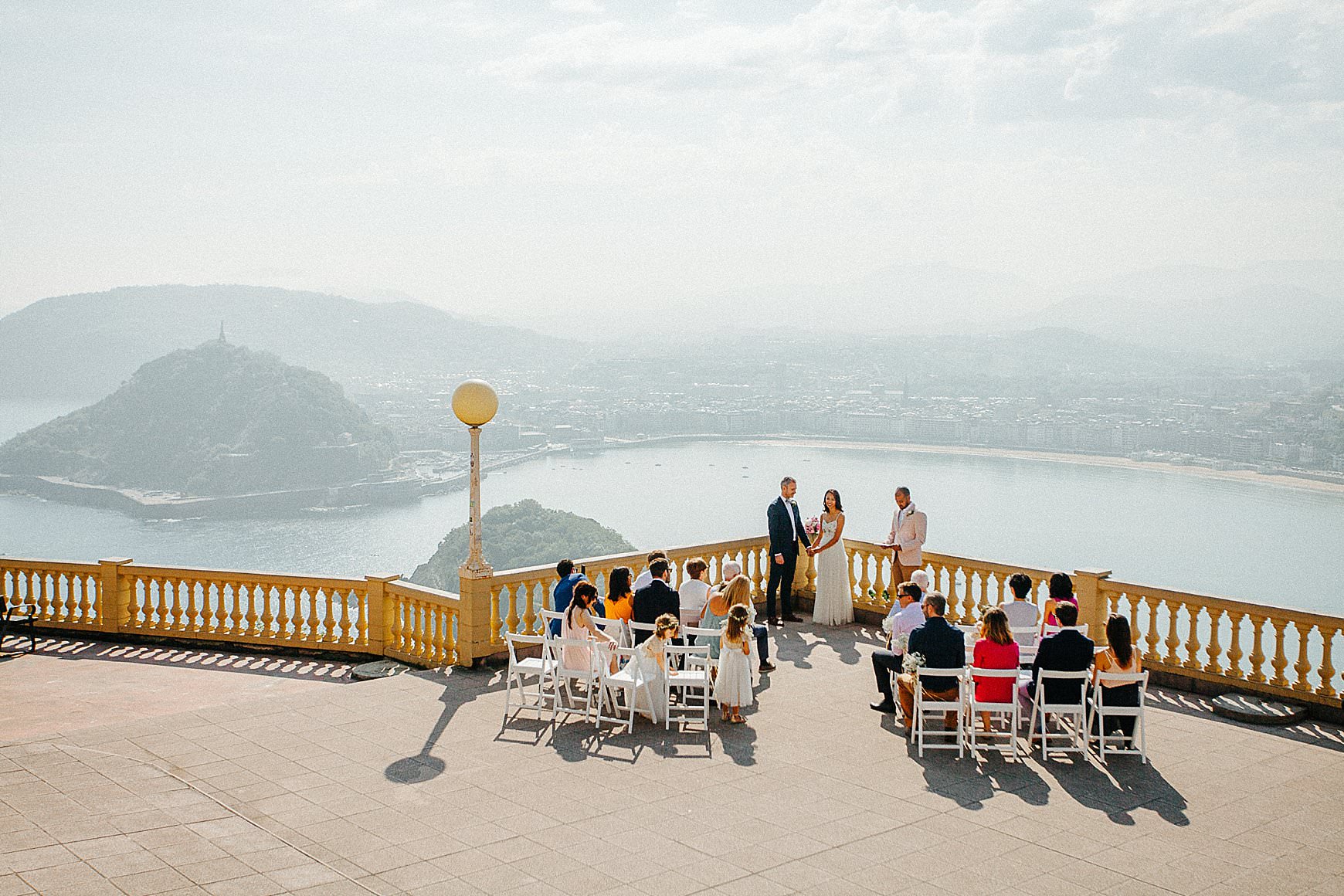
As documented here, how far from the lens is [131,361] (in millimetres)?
142375

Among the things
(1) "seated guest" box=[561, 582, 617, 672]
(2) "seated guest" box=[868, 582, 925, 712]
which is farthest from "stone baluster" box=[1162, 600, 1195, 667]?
(1) "seated guest" box=[561, 582, 617, 672]

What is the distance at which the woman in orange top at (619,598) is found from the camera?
32.9ft

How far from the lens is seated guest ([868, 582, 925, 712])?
30.5 feet

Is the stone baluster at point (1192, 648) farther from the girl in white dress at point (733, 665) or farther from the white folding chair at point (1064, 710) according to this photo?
the girl in white dress at point (733, 665)

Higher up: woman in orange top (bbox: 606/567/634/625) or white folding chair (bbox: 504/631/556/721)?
woman in orange top (bbox: 606/567/634/625)

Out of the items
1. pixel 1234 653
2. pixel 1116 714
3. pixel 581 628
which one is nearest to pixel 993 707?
pixel 1116 714

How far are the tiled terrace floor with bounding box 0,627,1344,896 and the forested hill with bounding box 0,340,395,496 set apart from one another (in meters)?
98.7

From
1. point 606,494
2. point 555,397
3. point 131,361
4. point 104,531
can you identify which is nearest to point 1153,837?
point 606,494

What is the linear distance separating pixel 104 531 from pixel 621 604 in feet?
337

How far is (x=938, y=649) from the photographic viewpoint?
8.38 m

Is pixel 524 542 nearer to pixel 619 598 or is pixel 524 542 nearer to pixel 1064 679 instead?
pixel 619 598

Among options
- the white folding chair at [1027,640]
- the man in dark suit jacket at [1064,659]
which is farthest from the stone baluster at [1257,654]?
the man in dark suit jacket at [1064,659]

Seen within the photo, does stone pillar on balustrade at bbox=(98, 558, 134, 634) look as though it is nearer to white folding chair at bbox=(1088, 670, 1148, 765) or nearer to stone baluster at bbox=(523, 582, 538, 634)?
stone baluster at bbox=(523, 582, 538, 634)

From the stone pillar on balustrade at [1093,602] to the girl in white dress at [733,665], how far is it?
3796 millimetres
